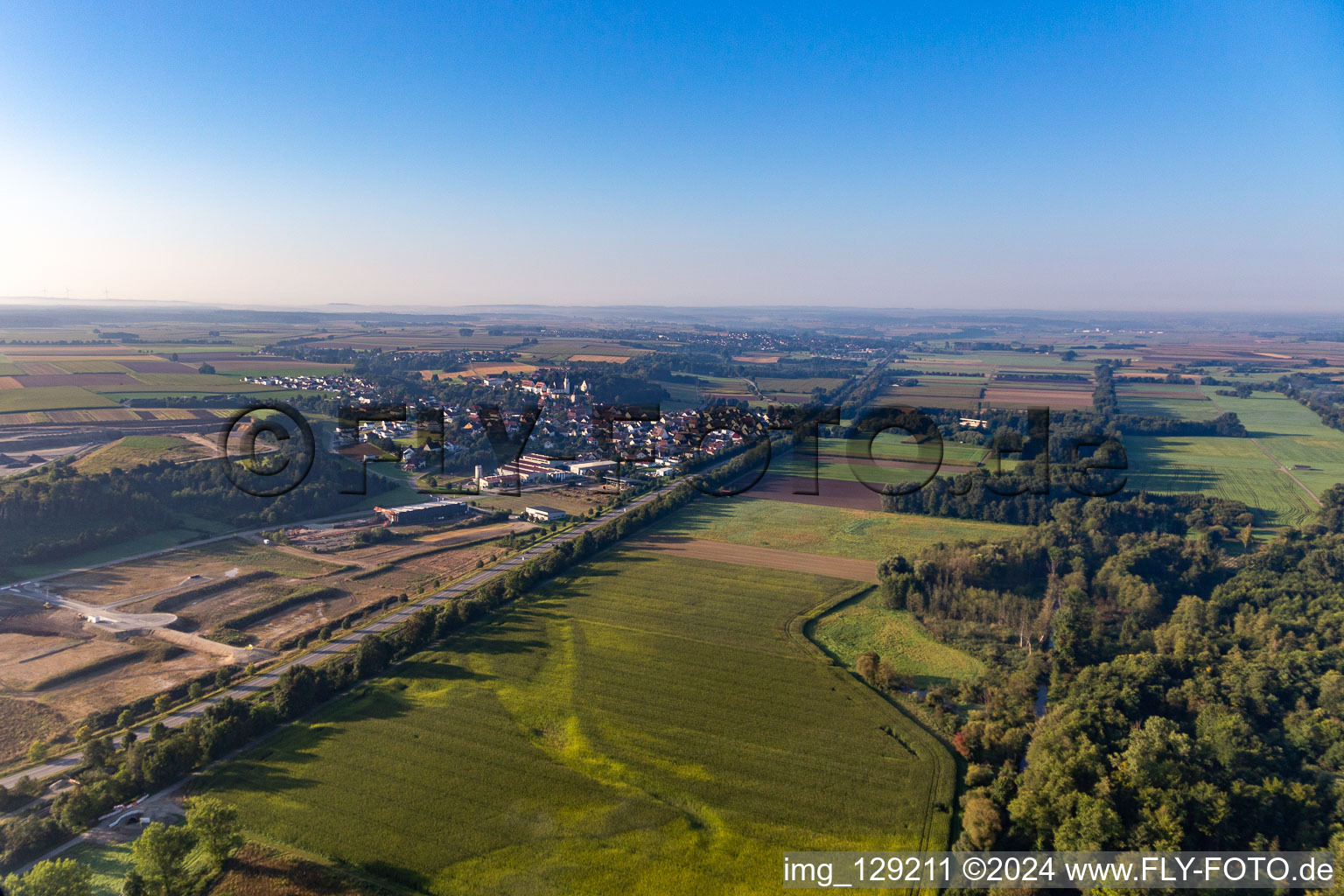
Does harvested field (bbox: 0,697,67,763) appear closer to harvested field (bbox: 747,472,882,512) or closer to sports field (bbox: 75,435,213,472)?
sports field (bbox: 75,435,213,472)

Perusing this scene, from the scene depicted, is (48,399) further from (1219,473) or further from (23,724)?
(1219,473)

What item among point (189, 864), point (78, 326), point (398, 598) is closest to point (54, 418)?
point (398, 598)

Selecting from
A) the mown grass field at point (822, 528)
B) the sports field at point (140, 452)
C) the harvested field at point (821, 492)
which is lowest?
the mown grass field at point (822, 528)

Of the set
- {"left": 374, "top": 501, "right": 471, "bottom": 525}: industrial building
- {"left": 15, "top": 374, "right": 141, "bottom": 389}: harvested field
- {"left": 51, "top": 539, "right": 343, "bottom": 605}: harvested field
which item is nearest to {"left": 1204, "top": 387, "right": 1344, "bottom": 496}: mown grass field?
{"left": 374, "top": 501, "right": 471, "bottom": 525}: industrial building

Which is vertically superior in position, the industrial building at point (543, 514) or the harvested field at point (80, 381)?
the harvested field at point (80, 381)

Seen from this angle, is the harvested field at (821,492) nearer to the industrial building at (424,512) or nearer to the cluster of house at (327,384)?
the industrial building at (424,512)

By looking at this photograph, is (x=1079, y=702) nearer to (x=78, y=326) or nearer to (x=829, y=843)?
(x=829, y=843)

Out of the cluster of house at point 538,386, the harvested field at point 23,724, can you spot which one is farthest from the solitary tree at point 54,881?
the cluster of house at point 538,386
